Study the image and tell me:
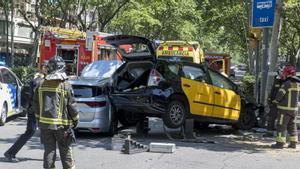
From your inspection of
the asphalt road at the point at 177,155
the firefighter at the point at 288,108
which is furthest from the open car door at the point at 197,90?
the firefighter at the point at 288,108

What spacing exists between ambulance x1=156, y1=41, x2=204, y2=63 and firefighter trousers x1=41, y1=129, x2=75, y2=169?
39.5ft

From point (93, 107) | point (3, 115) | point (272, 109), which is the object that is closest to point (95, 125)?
point (93, 107)

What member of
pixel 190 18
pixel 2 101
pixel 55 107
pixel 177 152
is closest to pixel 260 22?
pixel 177 152

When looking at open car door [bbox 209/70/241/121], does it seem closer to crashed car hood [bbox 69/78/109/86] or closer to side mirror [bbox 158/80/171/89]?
side mirror [bbox 158/80/171/89]

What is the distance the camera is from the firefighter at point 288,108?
1139cm

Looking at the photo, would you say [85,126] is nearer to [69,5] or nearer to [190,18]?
[69,5]

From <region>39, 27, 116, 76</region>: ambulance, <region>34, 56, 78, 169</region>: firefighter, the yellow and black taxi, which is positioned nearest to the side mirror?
the yellow and black taxi

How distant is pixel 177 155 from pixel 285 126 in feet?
8.77

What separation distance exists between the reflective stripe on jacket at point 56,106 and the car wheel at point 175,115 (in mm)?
5338

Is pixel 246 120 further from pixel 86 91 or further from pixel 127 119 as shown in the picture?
pixel 86 91

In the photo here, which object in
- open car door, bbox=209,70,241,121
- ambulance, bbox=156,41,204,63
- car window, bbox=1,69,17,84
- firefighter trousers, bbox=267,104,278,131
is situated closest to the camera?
open car door, bbox=209,70,241,121

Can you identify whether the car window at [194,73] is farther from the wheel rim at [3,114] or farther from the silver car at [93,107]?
the wheel rim at [3,114]

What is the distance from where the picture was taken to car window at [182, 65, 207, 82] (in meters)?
12.6

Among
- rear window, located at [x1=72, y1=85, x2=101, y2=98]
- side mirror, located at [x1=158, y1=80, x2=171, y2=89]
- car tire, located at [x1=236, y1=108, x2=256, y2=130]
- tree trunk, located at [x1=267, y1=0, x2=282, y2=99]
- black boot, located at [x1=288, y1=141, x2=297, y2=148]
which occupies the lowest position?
black boot, located at [x1=288, y1=141, x2=297, y2=148]
